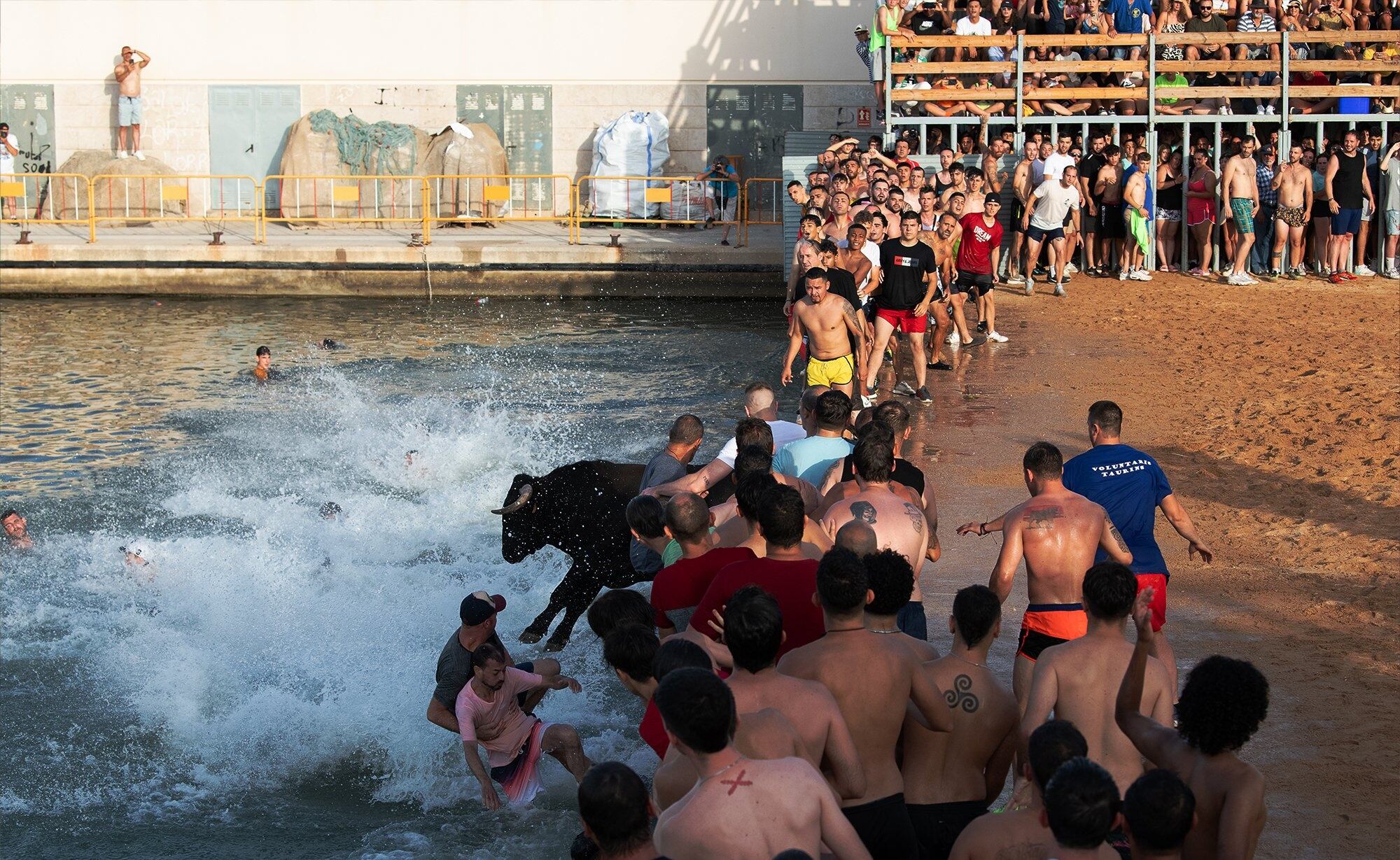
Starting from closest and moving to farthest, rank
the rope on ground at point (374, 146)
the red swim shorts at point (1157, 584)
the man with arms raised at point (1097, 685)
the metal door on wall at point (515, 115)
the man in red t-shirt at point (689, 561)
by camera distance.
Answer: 1. the man with arms raised at point (1097, 685)
2. the man in red t-shirt at point (689, 561)
3. the red swim shorts at point (1157, 584)
4. the rope on ground at point (374, 146)
5. the metal door on wall at point (515, 115)

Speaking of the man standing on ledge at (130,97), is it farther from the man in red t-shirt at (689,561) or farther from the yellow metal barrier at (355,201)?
the man in red t-shirt at (689,561)

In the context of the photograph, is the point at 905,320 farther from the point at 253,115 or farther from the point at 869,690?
the point at 253,115

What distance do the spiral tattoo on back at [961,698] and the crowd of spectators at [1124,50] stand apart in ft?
51.3

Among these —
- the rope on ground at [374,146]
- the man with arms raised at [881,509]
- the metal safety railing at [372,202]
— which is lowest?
the man with arms raised at [881,509]

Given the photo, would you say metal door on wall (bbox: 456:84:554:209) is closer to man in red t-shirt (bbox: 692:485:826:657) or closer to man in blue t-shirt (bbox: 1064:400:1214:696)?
man in blue t-shirt (bbox: 1064:400:1214:696)

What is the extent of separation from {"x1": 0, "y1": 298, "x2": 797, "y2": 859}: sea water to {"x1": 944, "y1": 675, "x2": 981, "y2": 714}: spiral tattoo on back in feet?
8.13

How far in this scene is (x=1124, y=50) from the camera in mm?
20266

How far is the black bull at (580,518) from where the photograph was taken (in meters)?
8.27

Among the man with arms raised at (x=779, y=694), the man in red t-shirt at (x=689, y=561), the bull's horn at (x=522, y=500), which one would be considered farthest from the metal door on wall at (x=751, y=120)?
the man with arms raised at (x=779, y=694)

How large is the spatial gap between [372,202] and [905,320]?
1653 centimetres

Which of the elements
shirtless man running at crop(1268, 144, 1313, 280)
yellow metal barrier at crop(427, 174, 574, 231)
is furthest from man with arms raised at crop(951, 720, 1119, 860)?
yellow metal barrier at crop(427, 174, 574, 231)

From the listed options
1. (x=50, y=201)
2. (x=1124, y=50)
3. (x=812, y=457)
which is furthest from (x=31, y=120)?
(x=812, y=457)

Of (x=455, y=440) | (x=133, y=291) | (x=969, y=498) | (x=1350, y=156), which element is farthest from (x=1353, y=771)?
(x=133, y=291)

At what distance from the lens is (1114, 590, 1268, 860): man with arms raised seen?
396 centimetres
